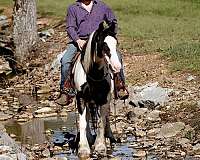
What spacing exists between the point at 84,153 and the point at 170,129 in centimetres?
171

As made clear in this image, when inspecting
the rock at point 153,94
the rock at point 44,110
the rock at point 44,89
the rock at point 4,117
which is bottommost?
the rock at point 44,89

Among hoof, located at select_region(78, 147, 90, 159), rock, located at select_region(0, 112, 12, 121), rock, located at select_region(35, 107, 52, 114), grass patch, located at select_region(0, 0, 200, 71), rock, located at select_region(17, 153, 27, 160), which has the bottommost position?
rock, located at select_region(0, 112, 12, 121)

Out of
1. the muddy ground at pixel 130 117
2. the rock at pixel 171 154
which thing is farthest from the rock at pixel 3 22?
the rock at pixel 171 154

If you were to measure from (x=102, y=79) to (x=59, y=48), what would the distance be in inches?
418

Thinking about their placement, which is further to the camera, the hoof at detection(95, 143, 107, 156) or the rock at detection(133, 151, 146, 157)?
the hoof at detection(95, 143, 107, 156)

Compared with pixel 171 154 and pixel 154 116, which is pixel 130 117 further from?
pixel 171 154

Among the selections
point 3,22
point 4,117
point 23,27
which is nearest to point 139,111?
point 4,117

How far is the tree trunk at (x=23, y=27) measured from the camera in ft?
65.3

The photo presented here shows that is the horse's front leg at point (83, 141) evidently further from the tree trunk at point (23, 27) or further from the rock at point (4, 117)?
the tree trunk at point (23, 27)

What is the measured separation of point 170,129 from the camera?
10.4m

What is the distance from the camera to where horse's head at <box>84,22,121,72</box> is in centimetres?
874

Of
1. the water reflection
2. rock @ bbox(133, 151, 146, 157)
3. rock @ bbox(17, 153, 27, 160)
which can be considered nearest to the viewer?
rock @ bbox(17, 153, 27, 160)

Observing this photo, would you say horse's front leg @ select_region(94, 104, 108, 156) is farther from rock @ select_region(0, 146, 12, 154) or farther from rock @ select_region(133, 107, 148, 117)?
rock @ select_region(133, 107, 148, 117)

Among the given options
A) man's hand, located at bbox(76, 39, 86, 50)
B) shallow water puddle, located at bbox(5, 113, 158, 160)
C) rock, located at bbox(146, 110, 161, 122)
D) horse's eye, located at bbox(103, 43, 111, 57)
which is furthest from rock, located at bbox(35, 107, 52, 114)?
horse's eye, located at bbox(103, 43, 111, 57)
